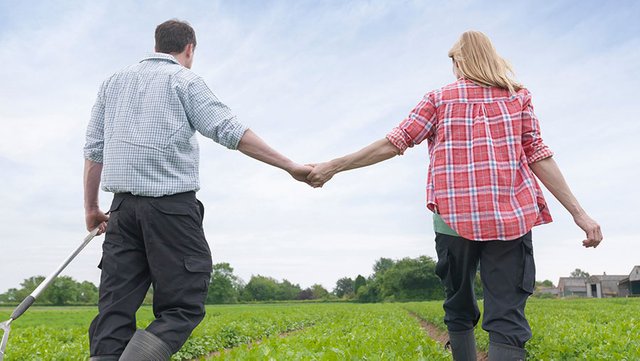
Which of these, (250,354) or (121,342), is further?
(250,354)

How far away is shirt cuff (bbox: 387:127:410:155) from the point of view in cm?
350

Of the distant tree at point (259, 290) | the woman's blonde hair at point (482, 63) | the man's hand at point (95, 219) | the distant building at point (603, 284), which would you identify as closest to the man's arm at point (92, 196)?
the man's hand at point (95, 219)

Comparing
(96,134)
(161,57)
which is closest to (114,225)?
(96,134)

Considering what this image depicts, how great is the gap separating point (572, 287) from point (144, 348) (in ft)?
356

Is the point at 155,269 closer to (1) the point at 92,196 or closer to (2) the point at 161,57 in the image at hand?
(1) the point at 92,196

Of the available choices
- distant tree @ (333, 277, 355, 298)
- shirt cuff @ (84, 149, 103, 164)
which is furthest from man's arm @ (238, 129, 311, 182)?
distant tree @ (333, 277, 355, 298)

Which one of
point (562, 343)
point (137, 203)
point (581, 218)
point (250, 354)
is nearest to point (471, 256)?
point (581, 218)

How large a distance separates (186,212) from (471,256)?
5.68ft

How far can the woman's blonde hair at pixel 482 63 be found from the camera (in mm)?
3426

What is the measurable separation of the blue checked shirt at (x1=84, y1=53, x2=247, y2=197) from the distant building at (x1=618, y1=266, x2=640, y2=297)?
75001 mm

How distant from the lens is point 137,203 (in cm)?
309

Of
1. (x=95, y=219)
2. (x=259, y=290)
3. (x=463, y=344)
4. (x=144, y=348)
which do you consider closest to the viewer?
(x=144, y=348)

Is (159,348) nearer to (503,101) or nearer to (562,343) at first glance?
(503,101)

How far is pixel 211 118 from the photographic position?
3.24m
